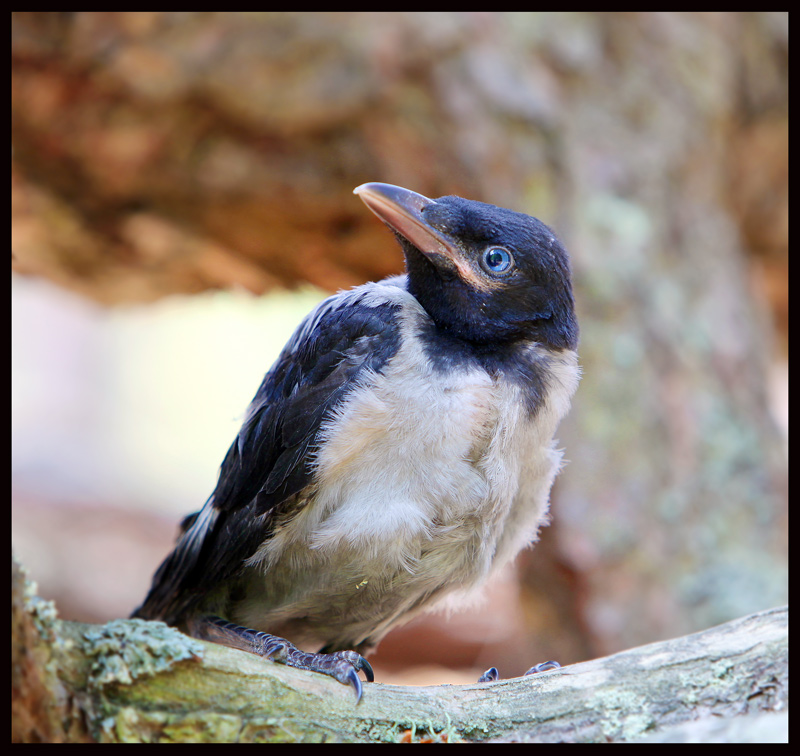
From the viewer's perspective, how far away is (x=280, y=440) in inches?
119

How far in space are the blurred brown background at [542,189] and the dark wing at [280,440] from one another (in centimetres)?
197

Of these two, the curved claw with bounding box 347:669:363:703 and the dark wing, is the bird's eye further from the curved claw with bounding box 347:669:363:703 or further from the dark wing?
the curved claw with bounding box 347:669:363:703

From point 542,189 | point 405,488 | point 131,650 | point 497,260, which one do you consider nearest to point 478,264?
point 497,260

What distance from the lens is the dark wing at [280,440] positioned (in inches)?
116

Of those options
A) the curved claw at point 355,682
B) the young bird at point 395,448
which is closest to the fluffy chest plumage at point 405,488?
the young bird at point 395,448

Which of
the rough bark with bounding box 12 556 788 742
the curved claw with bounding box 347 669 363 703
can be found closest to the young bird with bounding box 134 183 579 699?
the curved claw with bounding box 347 669 363 703

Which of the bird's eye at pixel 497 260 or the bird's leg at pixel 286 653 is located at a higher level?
the bird's eye at pixel 497 260

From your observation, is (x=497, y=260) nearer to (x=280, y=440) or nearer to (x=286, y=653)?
(x=280, y=440)

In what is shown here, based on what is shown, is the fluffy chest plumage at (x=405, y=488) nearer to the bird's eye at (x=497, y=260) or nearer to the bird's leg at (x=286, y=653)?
the bird's leg at (x=286, y=653)

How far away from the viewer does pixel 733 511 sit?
5.30 metres

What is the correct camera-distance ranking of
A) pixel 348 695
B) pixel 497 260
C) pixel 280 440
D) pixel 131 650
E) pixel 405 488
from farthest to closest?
pixel 497 260
pixel 280 440
pixel 405 488
pixel 348 695
pixel 131 650

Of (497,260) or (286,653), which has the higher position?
(497,260)

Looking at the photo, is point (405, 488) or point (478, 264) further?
point (478, 264)

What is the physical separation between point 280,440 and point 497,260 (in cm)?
110
